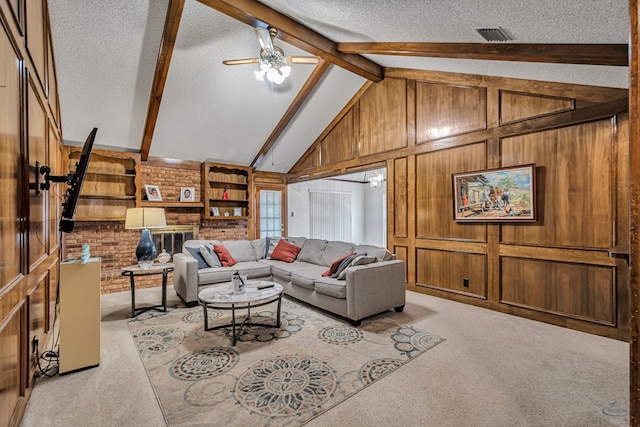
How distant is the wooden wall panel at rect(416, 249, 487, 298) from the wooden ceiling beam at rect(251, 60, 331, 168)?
10.9 feet

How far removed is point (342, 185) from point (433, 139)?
477 centimetres

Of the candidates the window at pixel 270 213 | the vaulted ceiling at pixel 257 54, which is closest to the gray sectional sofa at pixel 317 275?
the window at pixel 270 213

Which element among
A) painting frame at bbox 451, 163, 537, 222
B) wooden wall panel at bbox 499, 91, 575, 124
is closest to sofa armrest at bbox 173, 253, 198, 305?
painting frame at bbox 451, 163, 537, 222

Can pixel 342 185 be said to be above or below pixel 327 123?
below

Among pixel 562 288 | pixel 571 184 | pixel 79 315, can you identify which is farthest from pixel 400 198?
pixel 79 315

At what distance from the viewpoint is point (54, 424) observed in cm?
191

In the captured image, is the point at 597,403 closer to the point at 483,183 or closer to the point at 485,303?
the point at 485,303

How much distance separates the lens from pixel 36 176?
7.57ft

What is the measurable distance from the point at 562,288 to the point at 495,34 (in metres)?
2.78

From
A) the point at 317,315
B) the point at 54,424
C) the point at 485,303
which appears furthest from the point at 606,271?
the point at 54,424

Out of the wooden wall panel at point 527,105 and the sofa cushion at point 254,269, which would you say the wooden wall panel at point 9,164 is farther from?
the wooden wall panel at point 527,105

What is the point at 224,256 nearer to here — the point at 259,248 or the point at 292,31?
the point at 259,248

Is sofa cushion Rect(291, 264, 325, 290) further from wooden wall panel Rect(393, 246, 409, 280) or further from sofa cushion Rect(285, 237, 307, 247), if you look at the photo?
wooden wall panel Rect(393, 246, 409, 280)

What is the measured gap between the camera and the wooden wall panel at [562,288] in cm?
315
